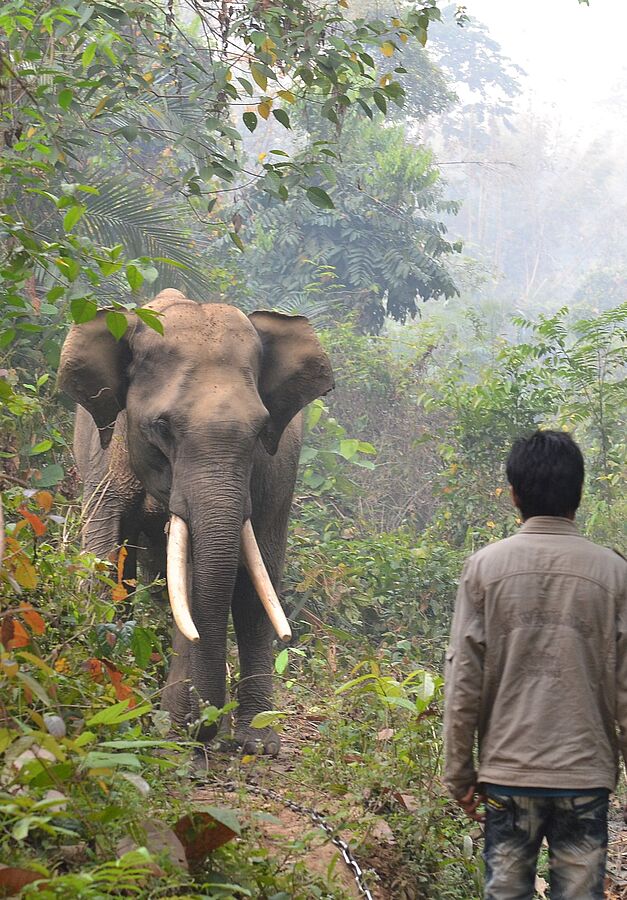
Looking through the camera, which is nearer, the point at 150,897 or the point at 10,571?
the point at 150,897

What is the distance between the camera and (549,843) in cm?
316

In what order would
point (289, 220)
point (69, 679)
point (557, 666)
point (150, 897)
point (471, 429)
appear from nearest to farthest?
1. point (150, 897)
2. point (557, 666)
3. point (69, 679)
4. point (471, 429)
5. point (289, 220)

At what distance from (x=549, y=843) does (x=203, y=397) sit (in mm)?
2918

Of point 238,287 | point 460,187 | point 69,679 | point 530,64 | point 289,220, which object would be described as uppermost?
point 530,64

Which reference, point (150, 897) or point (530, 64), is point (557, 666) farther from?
point (530, 64)

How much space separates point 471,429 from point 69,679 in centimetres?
847

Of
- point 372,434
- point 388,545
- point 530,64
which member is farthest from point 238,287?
point 530,64

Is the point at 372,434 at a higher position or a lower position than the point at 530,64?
lower

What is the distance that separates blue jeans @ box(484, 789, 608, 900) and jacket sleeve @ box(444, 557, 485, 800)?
0.34ft

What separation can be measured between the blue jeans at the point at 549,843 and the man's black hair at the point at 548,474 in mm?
741

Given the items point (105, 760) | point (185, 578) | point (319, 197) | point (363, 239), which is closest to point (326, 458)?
point (319, 197)

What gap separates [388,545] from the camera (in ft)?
32.9

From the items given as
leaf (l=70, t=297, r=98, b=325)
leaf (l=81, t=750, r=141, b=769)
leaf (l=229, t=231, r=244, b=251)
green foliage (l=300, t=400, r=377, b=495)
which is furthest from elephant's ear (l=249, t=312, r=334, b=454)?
green foliage (l=300, t=400, r=377, b=495)

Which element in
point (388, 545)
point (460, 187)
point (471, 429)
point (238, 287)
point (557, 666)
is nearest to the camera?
point (557, 666)
